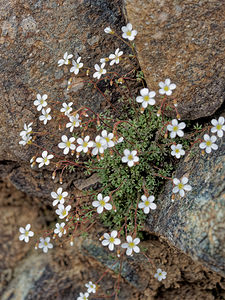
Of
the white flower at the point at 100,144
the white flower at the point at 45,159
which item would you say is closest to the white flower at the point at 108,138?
the white flower at the point at 100,144

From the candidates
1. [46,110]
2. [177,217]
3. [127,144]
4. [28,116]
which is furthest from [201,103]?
[28,116]

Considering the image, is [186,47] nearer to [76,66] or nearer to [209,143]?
[209,143]

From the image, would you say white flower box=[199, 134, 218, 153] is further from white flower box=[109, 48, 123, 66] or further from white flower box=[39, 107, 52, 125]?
white flower box=[39, 107, 52, 125]

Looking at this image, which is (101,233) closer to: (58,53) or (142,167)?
→ (142,167)

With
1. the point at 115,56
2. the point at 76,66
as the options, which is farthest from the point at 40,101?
the point at 115,56

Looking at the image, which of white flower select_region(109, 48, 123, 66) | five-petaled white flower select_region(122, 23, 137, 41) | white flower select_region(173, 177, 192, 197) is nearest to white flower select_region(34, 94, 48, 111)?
white flower select_region(109, 48, 123, 66)
